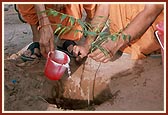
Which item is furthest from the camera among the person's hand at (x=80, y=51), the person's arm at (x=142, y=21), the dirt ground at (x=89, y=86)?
the person's hand at (x=80, y=51)

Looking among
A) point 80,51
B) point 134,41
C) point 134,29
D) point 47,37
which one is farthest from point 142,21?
point 47,37


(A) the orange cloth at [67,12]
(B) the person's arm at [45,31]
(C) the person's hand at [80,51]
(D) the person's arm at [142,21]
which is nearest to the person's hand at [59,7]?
(A) the orange cloth at [67,12]

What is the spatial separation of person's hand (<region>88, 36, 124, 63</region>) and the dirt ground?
0.25 ft

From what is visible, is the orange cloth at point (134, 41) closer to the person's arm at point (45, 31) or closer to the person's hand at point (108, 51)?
the person's hand at point (108, 51)

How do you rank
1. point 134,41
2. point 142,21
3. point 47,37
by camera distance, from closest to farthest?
point 47,37 → point 142,21 → point 134,41

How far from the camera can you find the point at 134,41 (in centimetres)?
269

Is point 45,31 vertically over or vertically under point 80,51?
over

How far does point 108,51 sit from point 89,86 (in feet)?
0.82

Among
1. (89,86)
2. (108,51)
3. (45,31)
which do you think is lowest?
(89,86)

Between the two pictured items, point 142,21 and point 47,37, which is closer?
point 47,37

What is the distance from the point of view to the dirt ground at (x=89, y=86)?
2.31 m

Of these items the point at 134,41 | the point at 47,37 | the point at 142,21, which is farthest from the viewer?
the point at 134,41

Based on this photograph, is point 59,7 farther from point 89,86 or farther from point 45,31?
point 89,86

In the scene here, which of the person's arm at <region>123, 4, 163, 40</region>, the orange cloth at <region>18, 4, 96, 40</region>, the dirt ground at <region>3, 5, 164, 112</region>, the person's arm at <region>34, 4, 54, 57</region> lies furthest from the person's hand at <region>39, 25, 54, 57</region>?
the person's arm at <region>123, 4, 163, 40</region>
